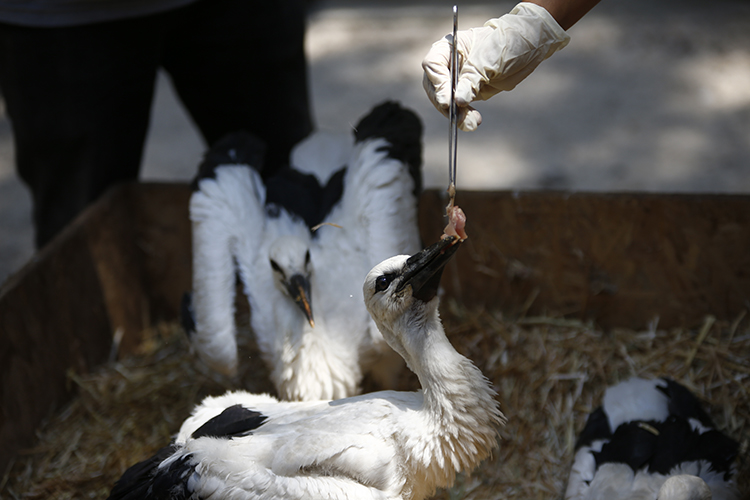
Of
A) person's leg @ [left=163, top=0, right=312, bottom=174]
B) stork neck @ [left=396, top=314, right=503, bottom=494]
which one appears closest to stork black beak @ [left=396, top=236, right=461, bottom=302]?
stork neck @ [left=396, top=314, right=503, bottom=494]

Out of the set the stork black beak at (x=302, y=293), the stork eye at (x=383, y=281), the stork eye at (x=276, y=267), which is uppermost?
the stork eye at (x=383, y=281)

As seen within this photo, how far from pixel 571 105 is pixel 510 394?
2896mm

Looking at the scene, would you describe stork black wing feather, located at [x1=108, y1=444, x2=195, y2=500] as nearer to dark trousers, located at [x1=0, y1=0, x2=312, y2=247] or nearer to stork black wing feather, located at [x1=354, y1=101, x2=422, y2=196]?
stork black wing feather, located at [x1=354, y1=101, x2=422, y2=196]

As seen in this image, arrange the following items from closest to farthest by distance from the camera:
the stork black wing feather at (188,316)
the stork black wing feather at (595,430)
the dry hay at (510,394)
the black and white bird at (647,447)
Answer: the black and white bird at (647,447) → the stork black wing feather at (595,430) → the dry hay at (510,394) → the stork black wing feather at (188,316)

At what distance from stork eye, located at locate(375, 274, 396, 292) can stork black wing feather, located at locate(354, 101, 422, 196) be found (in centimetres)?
89

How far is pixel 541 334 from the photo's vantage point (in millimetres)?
2480

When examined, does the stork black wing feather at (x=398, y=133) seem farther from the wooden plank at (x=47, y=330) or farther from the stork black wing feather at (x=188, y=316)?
the wooden plank at (x=47, y=330)

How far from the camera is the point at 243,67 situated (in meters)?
2.60

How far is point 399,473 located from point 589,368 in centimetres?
111

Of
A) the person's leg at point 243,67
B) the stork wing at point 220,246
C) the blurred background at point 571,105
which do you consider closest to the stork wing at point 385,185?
the stork wing at point 220,246

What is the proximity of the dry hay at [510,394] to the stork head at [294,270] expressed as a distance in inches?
23.8

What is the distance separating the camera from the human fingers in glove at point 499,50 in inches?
58.5

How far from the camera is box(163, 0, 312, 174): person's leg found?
8.13ft

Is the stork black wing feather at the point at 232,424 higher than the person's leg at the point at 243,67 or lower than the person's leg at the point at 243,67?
lower
